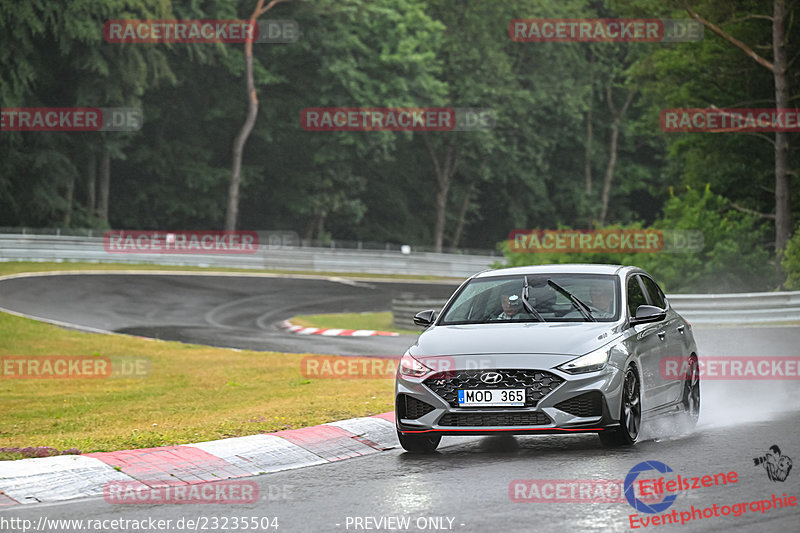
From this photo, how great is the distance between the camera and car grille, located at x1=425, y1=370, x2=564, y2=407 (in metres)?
9.86

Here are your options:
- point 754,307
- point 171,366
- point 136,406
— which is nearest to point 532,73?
point 754,307

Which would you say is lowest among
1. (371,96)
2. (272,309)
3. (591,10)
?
(272,309)

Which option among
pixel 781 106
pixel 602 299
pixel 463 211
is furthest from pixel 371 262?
pixel 602 299

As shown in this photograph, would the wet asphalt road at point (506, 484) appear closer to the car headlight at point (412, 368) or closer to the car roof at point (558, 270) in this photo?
the car headlight at point (412, 368)

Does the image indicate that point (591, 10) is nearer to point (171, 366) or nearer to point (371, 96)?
point (371, 96)

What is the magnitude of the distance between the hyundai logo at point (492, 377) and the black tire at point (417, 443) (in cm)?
85

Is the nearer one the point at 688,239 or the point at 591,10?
the point at 688,239

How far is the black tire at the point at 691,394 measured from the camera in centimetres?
1208

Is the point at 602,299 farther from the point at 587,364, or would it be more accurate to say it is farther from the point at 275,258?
the point at 275,258

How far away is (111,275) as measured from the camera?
41.2 metres

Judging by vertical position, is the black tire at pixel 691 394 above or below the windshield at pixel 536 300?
below

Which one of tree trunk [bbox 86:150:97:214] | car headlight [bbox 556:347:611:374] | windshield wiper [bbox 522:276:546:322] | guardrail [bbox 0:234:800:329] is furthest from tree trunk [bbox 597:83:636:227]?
car headlight [bbox 556:347:611:374]

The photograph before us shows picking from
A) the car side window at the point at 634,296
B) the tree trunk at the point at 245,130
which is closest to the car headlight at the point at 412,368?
the car side window at the point at 634,296

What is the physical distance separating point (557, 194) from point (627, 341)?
66689 mm
